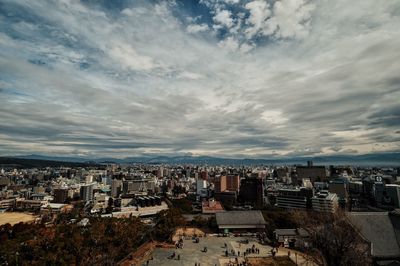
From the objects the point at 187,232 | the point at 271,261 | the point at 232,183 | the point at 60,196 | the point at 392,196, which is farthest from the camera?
the point at 232,183

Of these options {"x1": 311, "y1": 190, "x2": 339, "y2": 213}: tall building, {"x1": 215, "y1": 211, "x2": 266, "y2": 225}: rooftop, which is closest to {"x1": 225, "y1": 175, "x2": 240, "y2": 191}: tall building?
{"x1": 311, "y1": 190, "x2": 339, "y2": 213}: tall building

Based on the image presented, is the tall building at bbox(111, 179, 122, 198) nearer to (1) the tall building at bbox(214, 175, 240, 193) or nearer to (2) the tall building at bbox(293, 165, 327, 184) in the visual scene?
(1) the tall building at bbox(214, 175, 240, 193)


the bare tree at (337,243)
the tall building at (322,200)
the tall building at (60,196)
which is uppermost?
the bare tree at (337,243)

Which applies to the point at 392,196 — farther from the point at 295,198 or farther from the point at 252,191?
the point at 252,191

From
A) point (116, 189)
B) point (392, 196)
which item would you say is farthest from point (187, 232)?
point (116, 189)

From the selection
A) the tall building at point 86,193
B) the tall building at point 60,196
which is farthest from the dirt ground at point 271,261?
the tall building at point 60,196

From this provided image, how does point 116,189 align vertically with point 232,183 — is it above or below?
below

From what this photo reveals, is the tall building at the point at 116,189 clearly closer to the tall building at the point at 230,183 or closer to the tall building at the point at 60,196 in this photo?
the tall building at the point at 60,196

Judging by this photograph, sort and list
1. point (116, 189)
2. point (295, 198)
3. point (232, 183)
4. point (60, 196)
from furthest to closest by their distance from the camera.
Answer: point (232, 183)
point (116, 189)
point (60, 196)
point (295, 198)

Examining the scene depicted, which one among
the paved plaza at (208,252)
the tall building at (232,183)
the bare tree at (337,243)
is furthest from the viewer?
the tall building at (232,183)

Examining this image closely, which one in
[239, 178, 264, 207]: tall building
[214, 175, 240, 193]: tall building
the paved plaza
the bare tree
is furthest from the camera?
[214, 175, 240, 193]: tall building

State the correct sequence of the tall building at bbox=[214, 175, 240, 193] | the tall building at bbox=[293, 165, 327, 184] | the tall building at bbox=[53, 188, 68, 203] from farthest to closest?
the tall building at bbox=[293, 165, 327, 184] → the tall building at bbox=[214, 175, 240, 193] → the tall building at bbox=[53, 188, 68, 203]
